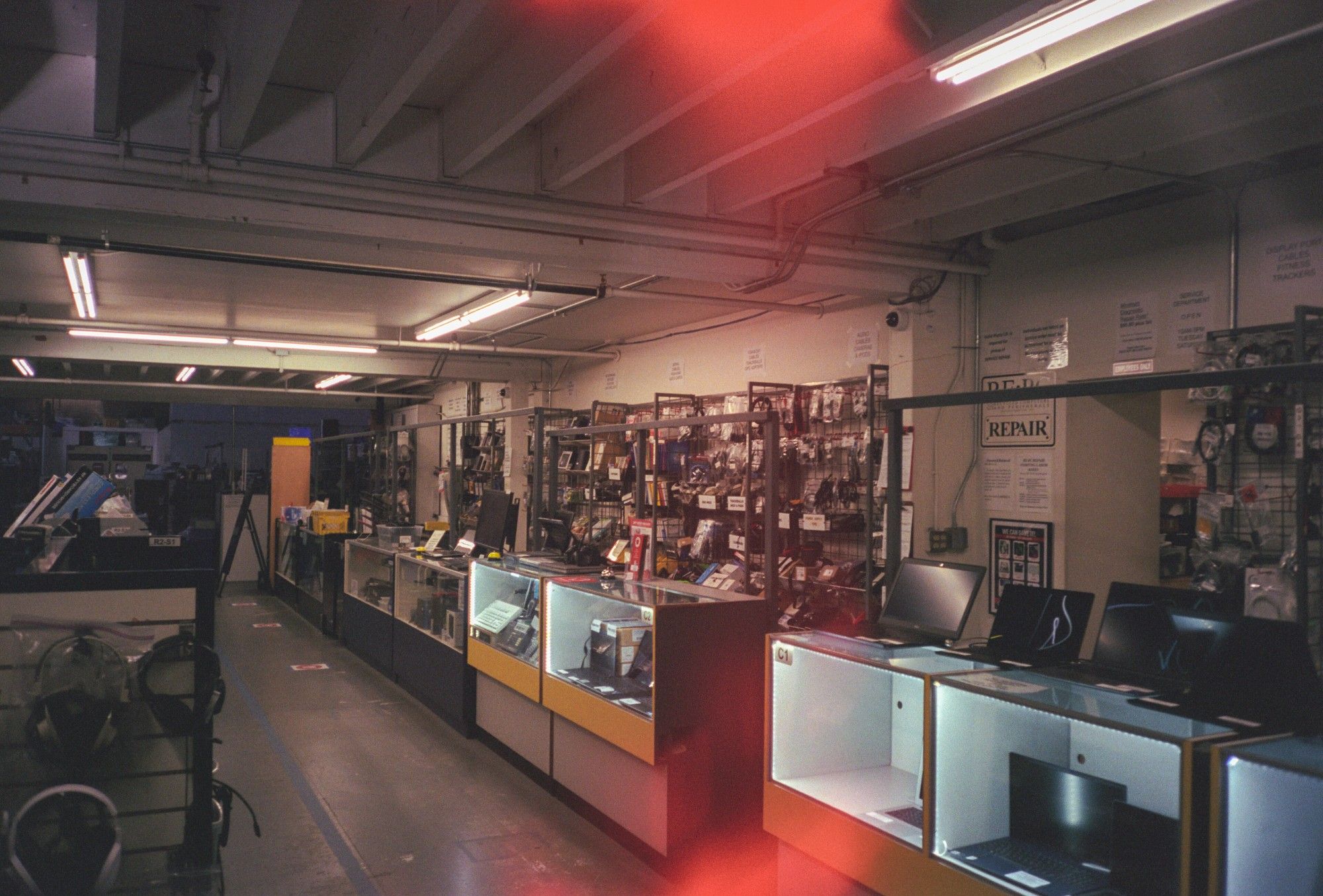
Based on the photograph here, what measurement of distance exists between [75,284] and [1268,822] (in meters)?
7.93

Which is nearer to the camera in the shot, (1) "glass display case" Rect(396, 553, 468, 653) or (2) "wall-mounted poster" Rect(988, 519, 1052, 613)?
(2) "wall-mounted poster" Rect(988, 519, 1052, 613)

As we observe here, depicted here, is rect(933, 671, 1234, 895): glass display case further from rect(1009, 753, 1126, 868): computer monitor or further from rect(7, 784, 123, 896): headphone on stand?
rect(7, 784, 123, 896): headphone on stand

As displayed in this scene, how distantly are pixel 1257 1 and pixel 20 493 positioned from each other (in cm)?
1333

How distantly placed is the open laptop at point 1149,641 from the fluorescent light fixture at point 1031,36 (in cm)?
172

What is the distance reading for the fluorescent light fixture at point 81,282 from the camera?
20.8 feet

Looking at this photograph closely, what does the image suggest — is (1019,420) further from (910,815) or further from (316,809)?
(316,809)

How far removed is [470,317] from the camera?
8.66 metres

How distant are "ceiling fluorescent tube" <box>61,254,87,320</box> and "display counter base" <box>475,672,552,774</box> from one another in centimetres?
393

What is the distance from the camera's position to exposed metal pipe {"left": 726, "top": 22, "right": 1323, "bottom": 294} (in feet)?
10.7

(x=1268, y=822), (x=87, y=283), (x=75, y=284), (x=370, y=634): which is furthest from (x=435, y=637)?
(x=1268, y=822)

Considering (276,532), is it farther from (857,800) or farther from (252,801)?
(857,800)

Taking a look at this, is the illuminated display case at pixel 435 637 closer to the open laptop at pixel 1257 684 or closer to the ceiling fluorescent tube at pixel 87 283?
the ceiling fluorescent tube at pixel 87 283

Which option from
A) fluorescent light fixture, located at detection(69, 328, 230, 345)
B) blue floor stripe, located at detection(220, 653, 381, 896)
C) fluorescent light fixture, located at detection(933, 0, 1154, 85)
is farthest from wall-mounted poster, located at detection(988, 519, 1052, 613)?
fluorescent light fixture, located at detection(69, 328, 230, 345)

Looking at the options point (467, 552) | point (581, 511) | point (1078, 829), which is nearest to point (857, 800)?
point (1078, 829)
